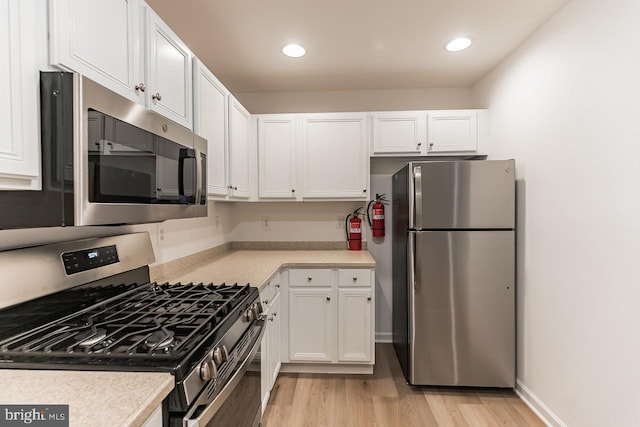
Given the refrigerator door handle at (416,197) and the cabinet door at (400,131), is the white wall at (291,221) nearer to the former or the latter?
the cabinet door at (400,131)

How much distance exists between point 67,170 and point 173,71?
90cm

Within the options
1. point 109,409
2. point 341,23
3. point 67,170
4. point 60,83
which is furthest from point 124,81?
point 341,23

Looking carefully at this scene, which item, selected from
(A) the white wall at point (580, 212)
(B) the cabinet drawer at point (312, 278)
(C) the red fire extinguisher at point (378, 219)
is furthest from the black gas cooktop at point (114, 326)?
(C) the red fire extinguisher at point (378, 219)

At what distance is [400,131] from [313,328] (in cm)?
186

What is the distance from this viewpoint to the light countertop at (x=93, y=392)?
26.2 inches

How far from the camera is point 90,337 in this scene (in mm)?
1004

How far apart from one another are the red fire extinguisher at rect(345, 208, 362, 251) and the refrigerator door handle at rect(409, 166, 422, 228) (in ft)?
2.79

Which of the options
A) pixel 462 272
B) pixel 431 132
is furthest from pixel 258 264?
pixel 431 132

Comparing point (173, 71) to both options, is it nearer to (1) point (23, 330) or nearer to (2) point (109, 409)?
(1) point (23, 330)

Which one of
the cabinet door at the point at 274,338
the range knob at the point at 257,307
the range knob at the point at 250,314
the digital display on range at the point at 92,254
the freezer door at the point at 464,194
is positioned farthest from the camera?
the freezer door at the point at 464,194

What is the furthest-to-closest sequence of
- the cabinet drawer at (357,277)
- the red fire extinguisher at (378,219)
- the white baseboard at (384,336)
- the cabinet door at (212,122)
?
the white baseboard at (384,336) < the red fire extinguisher at (378,219) < the cabinet drawer at (357,277) < the cabinet door at (212,122)

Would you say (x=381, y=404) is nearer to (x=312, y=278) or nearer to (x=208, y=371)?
(x=312, y=278)

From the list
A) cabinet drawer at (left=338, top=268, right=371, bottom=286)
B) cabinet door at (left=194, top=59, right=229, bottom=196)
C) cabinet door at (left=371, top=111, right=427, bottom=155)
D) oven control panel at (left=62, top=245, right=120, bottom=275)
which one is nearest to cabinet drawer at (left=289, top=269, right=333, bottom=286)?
cabinet drawer at (left=338, top=268, right=371, bottom=286)

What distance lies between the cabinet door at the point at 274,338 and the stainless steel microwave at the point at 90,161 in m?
1.19
